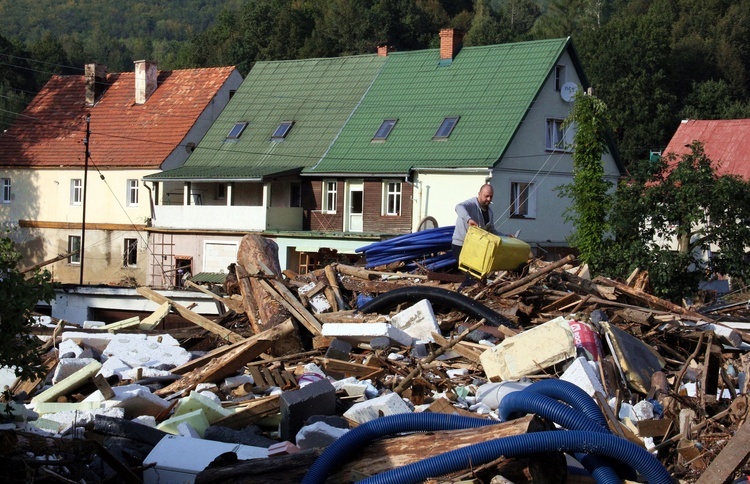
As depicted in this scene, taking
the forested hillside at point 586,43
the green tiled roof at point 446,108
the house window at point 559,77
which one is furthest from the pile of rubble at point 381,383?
the forested hillside at point 586,43

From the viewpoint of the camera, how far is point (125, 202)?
133 feet

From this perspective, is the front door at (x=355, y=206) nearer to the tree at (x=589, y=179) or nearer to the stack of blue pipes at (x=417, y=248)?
the tree at (x=589, y=179)

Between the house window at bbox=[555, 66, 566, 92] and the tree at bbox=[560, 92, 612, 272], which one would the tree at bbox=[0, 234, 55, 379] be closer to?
the tree at bbox=[560, 92, 612, 272]

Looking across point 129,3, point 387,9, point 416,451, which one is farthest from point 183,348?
point 129,3

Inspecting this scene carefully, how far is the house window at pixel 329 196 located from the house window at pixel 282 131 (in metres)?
3.42

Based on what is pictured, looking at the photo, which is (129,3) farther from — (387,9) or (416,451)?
(416,451)

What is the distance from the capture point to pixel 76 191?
42219 millimetres

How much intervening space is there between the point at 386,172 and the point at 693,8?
157 feet

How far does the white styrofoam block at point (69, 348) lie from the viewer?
11.6 m

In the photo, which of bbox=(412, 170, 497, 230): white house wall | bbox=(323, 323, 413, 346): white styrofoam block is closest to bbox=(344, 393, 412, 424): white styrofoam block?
bbox=(323, 323, 413, 346): white styrofoam block

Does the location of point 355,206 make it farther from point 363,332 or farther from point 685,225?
point 363,332

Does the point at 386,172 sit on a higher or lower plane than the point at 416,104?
lower

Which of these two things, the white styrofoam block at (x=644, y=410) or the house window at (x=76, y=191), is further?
the house window at (x=76, y=191)

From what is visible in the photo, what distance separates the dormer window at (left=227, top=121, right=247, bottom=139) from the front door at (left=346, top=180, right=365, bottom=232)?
6.50m
